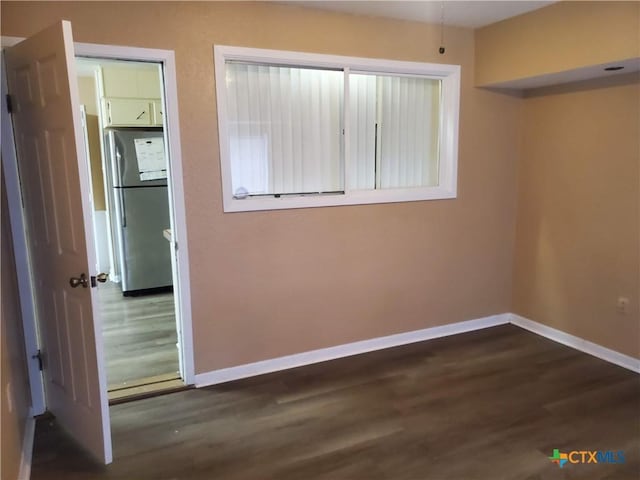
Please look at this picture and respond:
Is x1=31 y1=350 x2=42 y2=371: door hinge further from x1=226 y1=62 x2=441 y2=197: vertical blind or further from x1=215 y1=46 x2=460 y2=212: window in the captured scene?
x1=226 y1=62 x2=441 y2=197: vertical blind

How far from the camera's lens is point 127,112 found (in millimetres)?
5059

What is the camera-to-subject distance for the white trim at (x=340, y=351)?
125 inches

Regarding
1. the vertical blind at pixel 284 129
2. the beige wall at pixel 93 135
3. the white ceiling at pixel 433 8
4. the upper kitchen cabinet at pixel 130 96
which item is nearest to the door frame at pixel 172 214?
the vertical blind at pixel 284 129

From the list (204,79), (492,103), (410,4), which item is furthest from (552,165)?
(204,79)

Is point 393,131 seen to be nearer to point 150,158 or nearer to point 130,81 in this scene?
A: point 150,158

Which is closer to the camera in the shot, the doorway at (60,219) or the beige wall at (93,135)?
the doorway at (60,219)

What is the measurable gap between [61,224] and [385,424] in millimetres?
2044

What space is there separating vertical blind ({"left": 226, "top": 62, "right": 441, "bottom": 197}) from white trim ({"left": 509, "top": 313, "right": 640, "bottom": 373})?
1.52 meters

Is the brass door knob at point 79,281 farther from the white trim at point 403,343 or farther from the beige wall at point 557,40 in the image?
the beige wall at point 557,40

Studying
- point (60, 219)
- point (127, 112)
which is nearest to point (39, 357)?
point (60, 219)

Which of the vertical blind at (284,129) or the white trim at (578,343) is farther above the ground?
the vertical blind at (284,129)

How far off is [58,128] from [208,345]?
164 cm

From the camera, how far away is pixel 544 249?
3852mm

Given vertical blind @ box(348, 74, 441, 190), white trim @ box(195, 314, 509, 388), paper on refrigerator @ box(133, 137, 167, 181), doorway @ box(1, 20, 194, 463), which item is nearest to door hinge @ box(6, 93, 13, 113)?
doorway @ box(1, 20, 194, 463)
